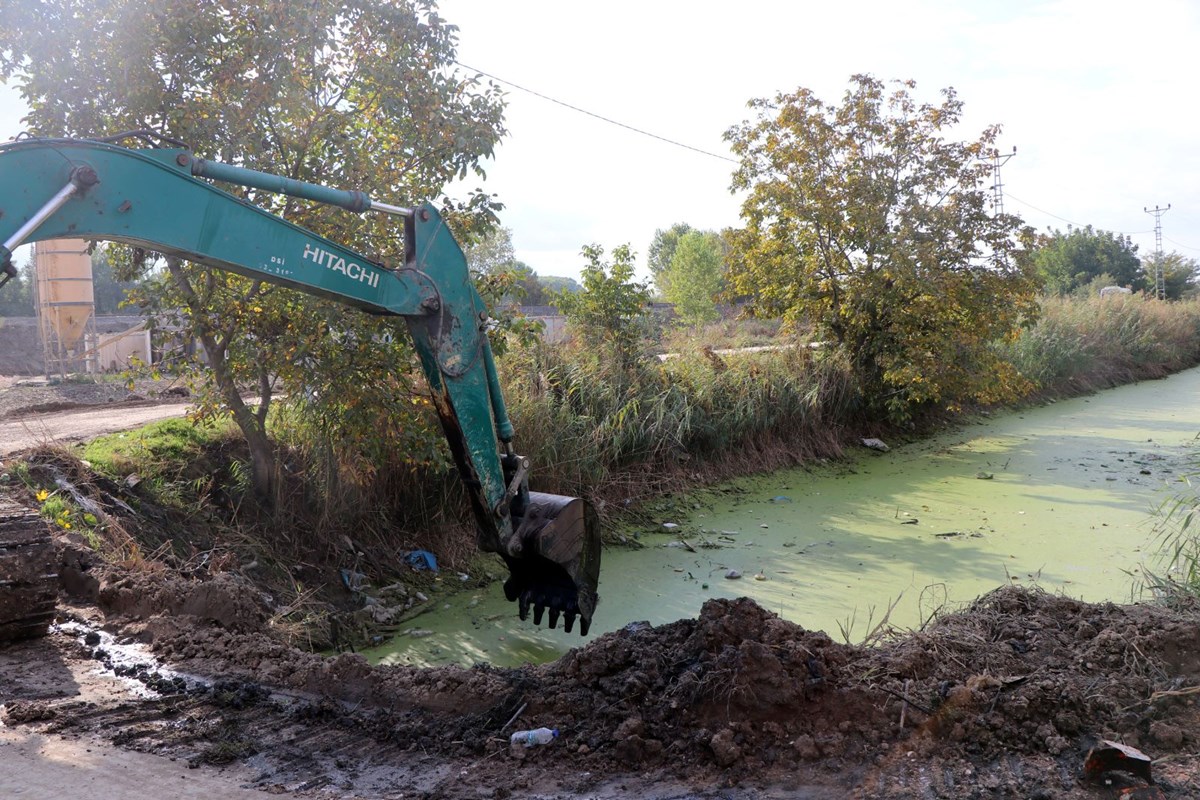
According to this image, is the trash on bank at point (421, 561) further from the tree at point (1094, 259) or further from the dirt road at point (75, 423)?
the tree at point (1094, 259)

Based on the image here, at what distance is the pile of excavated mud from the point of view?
3271 millimetres

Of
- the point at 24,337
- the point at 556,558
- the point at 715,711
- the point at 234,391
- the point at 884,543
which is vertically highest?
the point at 24,337

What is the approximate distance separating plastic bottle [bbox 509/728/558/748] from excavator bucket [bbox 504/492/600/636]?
1.16m

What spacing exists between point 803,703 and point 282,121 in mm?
5070

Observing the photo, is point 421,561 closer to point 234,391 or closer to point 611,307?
point 234,391

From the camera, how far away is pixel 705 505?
30.3 ft

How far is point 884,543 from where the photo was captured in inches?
305

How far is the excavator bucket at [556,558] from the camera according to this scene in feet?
15.6

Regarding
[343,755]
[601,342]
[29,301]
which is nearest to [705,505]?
[601,342]

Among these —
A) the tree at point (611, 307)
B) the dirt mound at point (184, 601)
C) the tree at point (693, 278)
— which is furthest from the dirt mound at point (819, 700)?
the tree at point (693, 278)

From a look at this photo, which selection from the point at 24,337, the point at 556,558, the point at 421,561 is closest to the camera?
the point at 556,558

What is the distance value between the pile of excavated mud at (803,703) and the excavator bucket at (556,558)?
23.4 inches

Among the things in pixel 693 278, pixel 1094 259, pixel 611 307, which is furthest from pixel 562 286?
pixel 1094 259

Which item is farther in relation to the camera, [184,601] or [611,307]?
[611,307]
